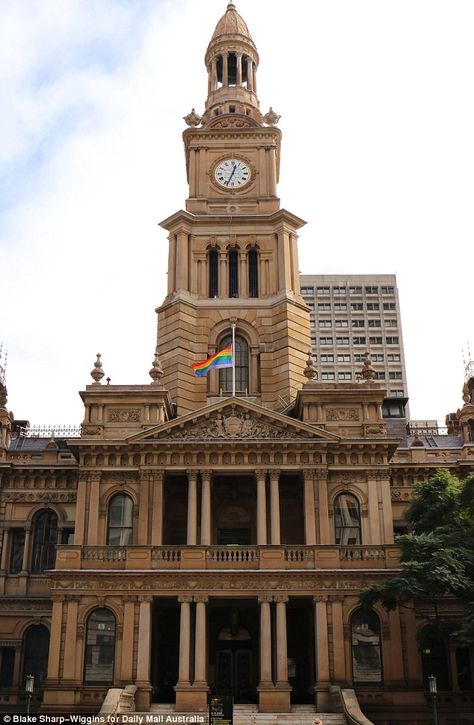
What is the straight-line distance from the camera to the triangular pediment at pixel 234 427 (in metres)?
44.8

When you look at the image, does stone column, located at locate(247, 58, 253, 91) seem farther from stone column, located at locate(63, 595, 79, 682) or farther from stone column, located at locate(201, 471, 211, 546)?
stone column, located at locate(63, 595, 79, 682)

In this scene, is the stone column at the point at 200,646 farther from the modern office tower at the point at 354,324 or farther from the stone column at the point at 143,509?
the modern office tower at the point at 354,324

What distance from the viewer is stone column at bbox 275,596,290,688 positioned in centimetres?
4022

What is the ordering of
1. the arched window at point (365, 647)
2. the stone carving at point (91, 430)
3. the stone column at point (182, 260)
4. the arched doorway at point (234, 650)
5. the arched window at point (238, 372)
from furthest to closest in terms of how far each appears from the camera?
the stone column at point (182, 260) → the arched window at point (238, 372) → the stone carving at point (91, 430) → the arched doorway at point (234, 650) → the arched window at point (365, 647)

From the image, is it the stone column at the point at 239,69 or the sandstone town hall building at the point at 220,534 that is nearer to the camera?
the sandstone town hall building at the point at 220,534

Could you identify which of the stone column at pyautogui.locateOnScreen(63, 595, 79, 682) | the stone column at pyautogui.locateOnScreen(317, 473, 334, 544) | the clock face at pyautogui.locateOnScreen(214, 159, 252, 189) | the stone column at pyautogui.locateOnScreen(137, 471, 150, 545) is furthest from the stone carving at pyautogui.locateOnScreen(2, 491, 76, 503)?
the clock face at pyautogui.locateOnScreen(214, 159, 252, 189)

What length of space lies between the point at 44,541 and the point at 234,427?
1298 centimetres

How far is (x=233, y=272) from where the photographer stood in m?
57.0

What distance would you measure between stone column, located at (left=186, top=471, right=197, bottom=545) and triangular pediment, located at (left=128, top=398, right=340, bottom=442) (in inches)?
76.9

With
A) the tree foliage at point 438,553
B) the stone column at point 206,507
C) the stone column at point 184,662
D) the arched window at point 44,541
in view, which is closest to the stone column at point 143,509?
the stone column at point 206,507

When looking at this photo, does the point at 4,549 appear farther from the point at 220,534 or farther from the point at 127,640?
the point at 220,534

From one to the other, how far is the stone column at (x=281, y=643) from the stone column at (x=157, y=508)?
257 inches

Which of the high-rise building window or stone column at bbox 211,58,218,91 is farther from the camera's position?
stone column at bbox 211,58,218,91

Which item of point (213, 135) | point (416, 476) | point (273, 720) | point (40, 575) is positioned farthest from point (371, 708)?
point (213, 135)
